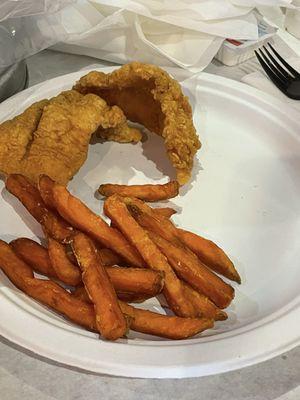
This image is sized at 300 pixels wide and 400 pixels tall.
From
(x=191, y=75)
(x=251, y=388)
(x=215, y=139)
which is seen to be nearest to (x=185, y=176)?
(x=215, y=139)

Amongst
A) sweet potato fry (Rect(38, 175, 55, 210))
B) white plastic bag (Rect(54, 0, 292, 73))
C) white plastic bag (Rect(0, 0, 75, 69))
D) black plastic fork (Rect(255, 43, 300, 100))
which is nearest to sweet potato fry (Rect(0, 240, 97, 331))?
sweet potato fry (Rect(38, 175, 55, 210))

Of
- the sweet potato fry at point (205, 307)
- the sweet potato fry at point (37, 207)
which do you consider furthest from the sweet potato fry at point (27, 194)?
the sweet potato fry at point (205, 307)

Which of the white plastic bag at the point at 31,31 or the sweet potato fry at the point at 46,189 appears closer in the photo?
the sweet potato fry at the point at 46,189

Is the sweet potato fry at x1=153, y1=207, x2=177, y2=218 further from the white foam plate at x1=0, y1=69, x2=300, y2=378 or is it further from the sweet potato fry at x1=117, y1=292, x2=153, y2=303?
the sweet potato fry at x1=117, y1=292, x2=153, y2=303

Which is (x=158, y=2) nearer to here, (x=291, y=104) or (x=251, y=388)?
(x=291, y=104)

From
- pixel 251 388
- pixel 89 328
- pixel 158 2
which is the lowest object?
pixel 251 388

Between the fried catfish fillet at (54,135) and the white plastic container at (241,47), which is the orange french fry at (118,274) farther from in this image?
the white plastic container at (241,47)
